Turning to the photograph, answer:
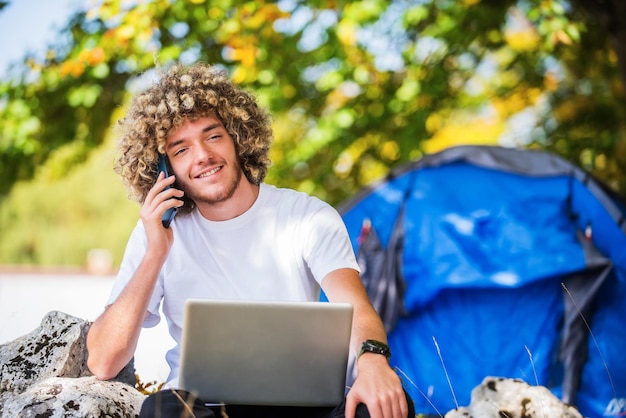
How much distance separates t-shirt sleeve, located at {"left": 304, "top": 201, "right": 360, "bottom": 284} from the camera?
6.69 ft

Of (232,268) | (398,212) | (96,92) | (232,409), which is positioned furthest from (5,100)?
(232,409)

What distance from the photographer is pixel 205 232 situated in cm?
219

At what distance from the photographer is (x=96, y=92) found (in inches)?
225

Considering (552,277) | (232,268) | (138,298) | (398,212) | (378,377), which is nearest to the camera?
(378,377)

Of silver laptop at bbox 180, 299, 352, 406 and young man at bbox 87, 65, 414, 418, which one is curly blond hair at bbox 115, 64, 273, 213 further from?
silver laptop at bbox 180, 299, 352, 406

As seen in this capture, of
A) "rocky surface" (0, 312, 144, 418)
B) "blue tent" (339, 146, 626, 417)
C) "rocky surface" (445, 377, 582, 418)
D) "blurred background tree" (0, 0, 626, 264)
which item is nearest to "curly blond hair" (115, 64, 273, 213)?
"rocky surface" (0, 312, 144, 418)

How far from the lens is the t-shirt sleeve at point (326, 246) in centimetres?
204

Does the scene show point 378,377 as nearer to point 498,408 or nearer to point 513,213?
point 498,408

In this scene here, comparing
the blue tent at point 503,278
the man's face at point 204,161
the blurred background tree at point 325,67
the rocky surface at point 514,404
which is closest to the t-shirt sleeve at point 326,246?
the man's face at point 204,161

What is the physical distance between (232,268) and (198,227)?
16 cm

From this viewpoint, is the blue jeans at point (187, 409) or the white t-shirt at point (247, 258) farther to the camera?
the white t-shirt at point (247, 258)

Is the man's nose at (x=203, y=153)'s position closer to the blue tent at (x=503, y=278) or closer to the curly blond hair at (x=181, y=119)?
the curly blond hair at (x=181, y=119)

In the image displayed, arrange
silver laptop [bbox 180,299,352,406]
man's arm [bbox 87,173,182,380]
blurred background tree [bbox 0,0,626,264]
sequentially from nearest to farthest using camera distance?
1. silver laptop [bbox 180,299,352,406]
2. man's arm [bbox 87,173,182,380]
3. blurred background tree [bbox 0,0,626,264]

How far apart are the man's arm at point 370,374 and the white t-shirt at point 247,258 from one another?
12cm
